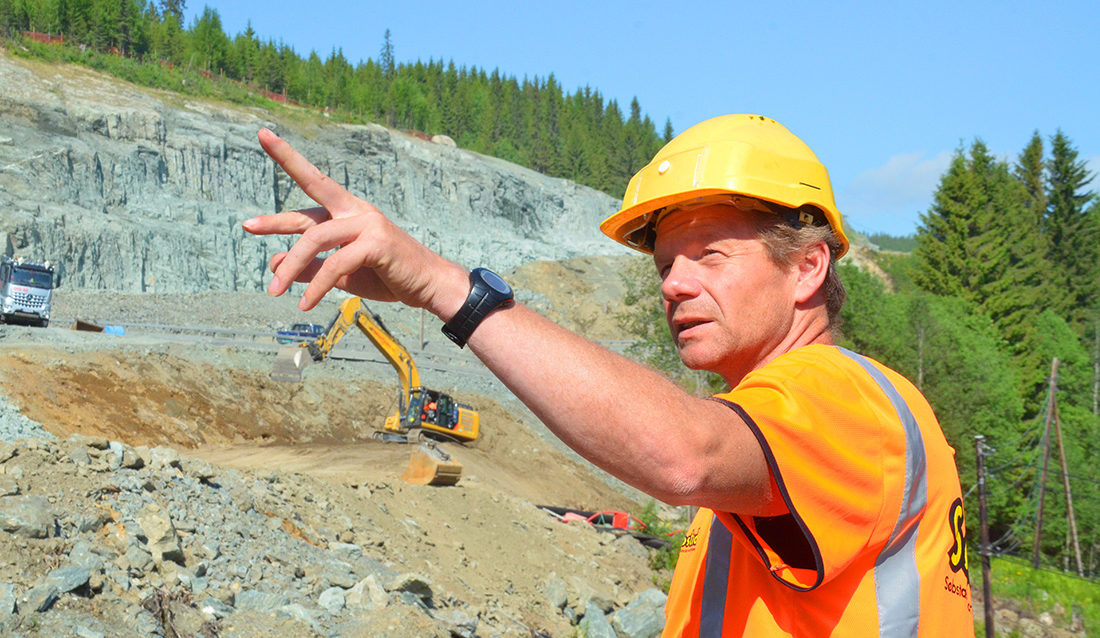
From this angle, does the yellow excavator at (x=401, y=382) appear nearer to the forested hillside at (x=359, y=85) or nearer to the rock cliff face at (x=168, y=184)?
the rock cliff face at (x=168, y=184)

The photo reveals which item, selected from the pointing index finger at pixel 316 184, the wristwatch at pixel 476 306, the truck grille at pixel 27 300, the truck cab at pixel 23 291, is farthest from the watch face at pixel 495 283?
the truck grille at pixel 27 300

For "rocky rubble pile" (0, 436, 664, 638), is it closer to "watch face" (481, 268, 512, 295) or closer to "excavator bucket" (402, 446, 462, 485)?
"excavator bucket" (402, 446, 462, 485)

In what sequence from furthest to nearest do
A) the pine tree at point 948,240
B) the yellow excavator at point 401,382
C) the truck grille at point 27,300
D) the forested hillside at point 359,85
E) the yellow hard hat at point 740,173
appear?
the forested hillside at point 359,85 → the pine tree at point 948,240 → the truck grille at point 27,300 → the yellow excavator at point 401,382 → the yellow hard hat at point 740,173

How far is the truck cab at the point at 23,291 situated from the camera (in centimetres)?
2562

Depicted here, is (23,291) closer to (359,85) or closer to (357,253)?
(357,253)

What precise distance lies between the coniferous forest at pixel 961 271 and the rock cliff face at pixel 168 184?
22.0ft

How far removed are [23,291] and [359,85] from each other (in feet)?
250

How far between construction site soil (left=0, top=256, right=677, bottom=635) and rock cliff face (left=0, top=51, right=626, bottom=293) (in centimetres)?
478

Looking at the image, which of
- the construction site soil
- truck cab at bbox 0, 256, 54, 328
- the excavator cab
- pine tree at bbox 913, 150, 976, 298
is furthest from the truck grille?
pine tree at bbox 913, 150, 976, 298

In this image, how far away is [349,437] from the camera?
82.5ft

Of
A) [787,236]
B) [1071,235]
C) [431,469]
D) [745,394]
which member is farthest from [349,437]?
[1071,235]

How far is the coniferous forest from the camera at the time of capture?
33781 millimetres

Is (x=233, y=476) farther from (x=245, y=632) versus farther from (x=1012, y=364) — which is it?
(x=1012, y=364)

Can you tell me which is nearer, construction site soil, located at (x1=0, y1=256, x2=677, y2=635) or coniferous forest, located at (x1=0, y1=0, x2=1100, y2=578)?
construction site soil, located at (x1=0, y1=256, x2=677, y2=635)
